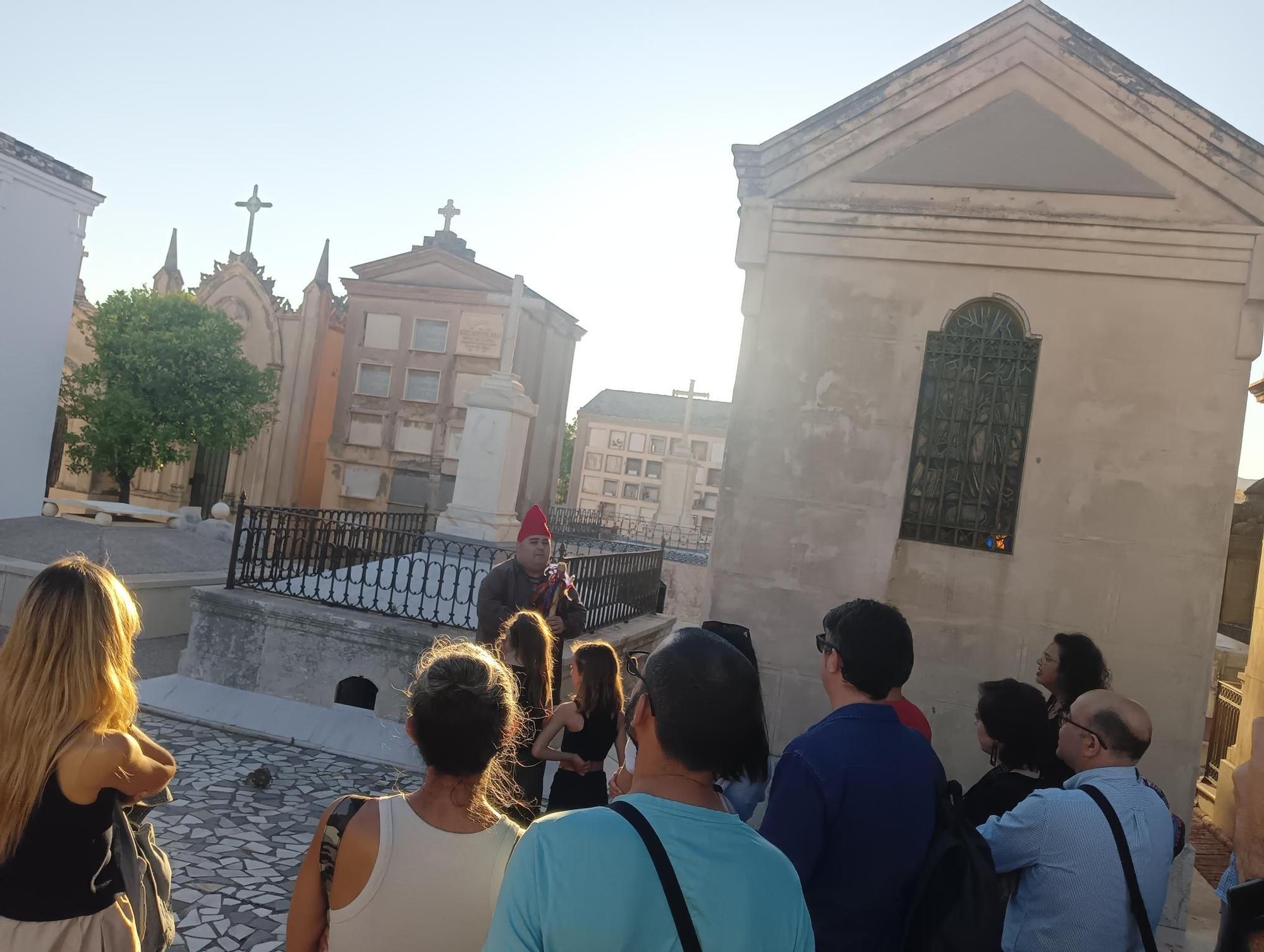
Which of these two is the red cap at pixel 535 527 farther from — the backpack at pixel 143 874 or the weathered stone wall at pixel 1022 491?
the backpack at pixel 143 874

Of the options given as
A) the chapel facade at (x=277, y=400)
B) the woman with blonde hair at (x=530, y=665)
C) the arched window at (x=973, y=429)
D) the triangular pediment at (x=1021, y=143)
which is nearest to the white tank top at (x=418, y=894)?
the woman with blonde hair at (x=530, y=665)

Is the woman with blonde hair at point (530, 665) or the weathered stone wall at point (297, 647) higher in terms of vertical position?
the woman with blonde hair at point (530, 665)

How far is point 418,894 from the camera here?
6.85 ft

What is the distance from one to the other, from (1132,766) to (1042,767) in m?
0.49

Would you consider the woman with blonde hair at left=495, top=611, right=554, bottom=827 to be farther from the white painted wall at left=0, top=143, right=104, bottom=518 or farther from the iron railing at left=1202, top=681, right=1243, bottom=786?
the white painted wall at left=0, top=143, right=104, bottom=518

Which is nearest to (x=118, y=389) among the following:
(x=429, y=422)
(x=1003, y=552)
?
(x=429, y=422)

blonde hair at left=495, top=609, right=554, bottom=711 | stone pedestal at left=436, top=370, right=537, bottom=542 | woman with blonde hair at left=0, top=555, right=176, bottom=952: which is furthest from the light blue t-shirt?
stone pedestal at left=436, top=370, right=537, bottom=542

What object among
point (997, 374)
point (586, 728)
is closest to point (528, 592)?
point (586, 728)

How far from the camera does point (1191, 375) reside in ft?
21.5

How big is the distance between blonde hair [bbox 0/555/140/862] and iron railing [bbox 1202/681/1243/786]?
40.7 feet

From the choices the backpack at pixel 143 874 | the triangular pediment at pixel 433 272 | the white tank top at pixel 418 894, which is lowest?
the backpack at pixel 143 874

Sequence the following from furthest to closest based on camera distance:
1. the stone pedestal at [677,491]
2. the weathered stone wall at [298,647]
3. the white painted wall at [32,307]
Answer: the stone pedestal at [677,491], the white painted wall at [32,307], the weathered stone wall at [298,647]

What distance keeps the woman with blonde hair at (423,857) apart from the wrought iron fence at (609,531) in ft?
45.0

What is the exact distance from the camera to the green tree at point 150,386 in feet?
71.9
